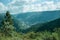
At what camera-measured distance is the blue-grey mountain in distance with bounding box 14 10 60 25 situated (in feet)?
168

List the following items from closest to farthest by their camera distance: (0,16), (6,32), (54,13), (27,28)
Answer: (6,32), (0,16), (27,28), (54,13)

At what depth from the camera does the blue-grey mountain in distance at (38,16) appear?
51.1m

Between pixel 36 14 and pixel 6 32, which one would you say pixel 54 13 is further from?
pixel 6 32

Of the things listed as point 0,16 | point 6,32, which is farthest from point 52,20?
point 6,32

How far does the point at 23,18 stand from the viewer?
52188mm

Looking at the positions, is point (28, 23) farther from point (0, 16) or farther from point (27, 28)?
point (0, 16)

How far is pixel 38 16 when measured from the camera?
2127 inches

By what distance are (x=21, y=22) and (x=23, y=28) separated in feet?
9.16

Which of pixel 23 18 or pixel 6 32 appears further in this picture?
pixel 23 18

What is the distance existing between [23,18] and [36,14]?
3.74 metres

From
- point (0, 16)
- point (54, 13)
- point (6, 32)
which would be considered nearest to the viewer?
point (6, 32)

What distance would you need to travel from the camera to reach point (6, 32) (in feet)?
99.6

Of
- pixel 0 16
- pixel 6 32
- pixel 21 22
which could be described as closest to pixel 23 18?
pixel 21 22

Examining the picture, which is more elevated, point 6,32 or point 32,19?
point 6,32
